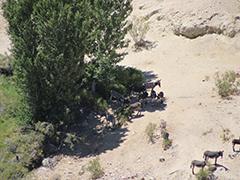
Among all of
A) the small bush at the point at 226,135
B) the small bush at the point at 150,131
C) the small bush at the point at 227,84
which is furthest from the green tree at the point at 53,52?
the small bush at the point at 226,135

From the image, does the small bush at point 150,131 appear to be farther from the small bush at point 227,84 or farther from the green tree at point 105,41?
the small bush at point 227,84

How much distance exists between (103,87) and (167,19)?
26.6 feet

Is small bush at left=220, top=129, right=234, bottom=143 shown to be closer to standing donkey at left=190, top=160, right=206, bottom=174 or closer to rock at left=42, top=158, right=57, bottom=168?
standing donkey at left=190, top=160, right=206, bottom=174

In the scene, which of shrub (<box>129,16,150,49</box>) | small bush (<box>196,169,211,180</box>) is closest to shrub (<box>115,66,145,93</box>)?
shrub (<box>129,16,150,49</box>)

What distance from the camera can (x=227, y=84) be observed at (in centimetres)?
2417

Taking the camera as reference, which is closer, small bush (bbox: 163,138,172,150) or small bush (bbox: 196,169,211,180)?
small bush (bbox: 196,169,211,180)

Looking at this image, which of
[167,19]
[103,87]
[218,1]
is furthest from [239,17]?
[103,87]

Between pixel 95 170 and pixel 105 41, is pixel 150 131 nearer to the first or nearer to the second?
pixel 95 170

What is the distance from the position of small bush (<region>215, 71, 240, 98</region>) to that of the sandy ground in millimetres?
313

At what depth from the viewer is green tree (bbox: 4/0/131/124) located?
22.3 meters

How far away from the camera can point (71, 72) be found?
75.2 ft

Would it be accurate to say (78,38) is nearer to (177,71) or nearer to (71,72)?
(71,72)

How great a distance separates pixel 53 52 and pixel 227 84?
22.6 ft

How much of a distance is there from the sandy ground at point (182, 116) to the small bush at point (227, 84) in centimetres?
31
